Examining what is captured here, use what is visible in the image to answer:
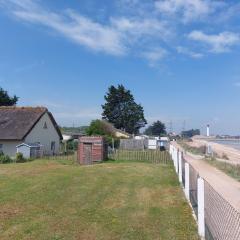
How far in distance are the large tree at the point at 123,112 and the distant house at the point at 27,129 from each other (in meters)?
59.3

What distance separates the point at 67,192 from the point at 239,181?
471 inches

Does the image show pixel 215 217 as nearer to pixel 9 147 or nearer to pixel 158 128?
pixel 9 147

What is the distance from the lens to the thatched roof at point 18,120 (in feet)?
135

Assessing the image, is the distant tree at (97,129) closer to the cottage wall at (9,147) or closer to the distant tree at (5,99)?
the distant tree at (5,99)

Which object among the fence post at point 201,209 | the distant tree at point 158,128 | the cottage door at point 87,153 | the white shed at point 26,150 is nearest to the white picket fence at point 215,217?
the fence post at point 201,209

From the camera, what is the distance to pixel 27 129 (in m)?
41.9

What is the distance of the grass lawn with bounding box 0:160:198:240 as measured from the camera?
417 inches

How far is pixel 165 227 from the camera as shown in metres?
11.2

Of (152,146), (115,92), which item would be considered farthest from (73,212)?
(115,92)

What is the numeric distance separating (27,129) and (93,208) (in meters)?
29.4

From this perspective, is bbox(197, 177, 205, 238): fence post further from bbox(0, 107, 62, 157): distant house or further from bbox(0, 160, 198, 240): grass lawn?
bbox(0, 107, 62, 157): distant house

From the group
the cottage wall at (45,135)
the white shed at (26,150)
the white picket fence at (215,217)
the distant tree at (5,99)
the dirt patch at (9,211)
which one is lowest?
the dirt patch at (9,211)

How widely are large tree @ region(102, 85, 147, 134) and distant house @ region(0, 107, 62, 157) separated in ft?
194

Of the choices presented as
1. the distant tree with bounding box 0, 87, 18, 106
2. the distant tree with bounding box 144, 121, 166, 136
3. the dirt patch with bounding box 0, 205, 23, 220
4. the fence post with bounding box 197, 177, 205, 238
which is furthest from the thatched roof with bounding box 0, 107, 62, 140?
the distant tree with bounding box 144, 121, 166, 136
